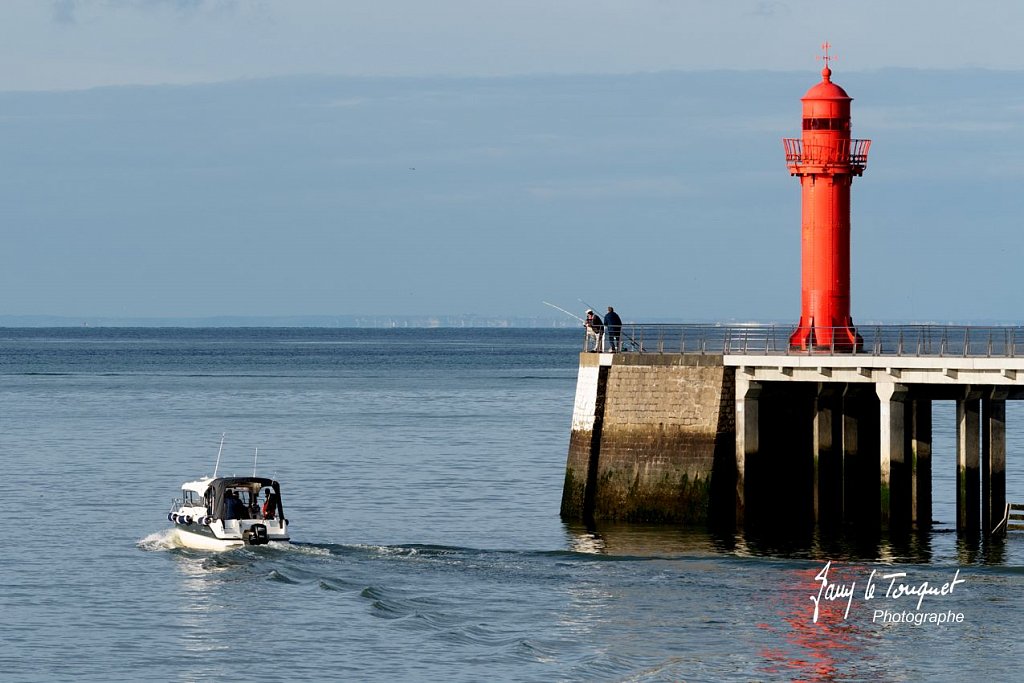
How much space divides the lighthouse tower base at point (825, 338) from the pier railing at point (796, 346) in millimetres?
24

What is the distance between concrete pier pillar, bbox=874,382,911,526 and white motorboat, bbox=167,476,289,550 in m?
13.8

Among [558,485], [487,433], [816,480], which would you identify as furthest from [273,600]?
[487,433]

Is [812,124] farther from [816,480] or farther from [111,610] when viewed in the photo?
[111,610]

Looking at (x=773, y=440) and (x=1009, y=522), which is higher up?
(x=773, y=440)

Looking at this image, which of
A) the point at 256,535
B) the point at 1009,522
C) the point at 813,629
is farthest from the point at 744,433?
the point at 256,535

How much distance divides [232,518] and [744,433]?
12.1 m

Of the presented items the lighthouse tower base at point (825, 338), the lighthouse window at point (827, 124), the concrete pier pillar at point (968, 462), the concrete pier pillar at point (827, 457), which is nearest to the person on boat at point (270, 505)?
the concrete pier pillar at point (827, 457)

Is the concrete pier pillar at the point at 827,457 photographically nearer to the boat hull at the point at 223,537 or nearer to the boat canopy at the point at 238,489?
the boat hull at the point at 223,537

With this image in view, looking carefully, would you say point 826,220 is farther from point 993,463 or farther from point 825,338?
point 993,463

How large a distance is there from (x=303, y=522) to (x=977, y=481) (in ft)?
57.9

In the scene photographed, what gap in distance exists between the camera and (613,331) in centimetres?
4616

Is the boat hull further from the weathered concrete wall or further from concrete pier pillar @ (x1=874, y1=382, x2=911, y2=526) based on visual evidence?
concrete pier pillar @ (x1=874, y1=382, x2=911, y2=526)

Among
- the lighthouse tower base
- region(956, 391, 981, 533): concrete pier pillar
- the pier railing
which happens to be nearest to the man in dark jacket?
the pier railing

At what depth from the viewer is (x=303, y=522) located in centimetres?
4950
